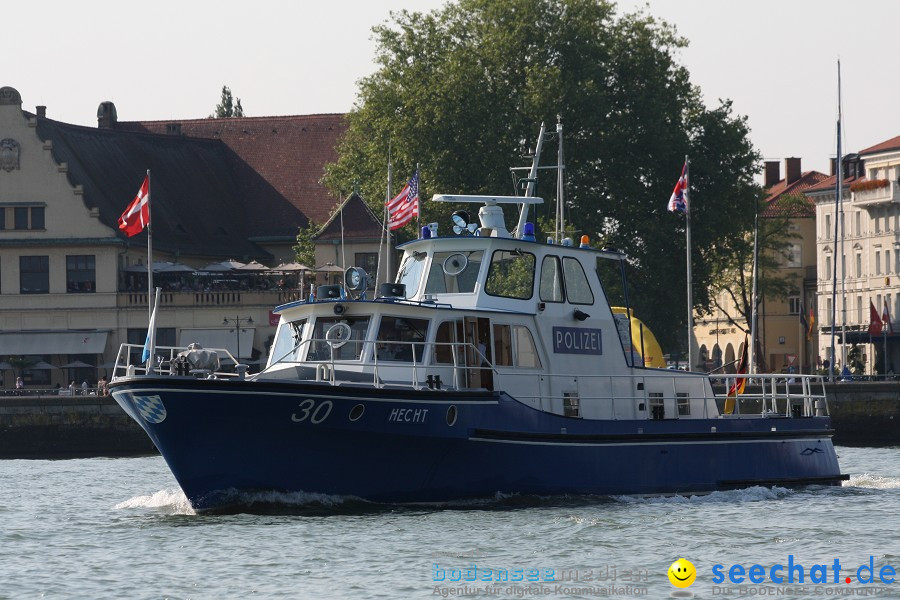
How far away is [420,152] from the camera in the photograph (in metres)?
75.4

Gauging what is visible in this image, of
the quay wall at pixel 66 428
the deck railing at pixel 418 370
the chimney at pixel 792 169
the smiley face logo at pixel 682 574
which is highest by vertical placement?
the chimney at pixel 792 169

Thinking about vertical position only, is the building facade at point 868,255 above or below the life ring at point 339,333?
above

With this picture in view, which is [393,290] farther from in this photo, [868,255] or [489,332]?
[868,255]

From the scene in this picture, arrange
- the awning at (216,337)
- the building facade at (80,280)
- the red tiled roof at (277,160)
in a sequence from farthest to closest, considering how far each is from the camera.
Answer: the red tiled roof at (277,160)
the building facade at (80,280)
the awning at (216,337)

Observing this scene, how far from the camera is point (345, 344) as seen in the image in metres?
28.3

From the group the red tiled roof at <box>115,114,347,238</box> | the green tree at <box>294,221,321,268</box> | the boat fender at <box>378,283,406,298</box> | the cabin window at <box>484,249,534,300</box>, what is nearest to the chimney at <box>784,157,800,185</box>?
the red tiled roof at <box>115,114,347,238</box>

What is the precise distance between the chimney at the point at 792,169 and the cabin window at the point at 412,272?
92.5 metres

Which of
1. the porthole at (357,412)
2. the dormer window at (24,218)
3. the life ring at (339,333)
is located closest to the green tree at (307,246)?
the dormer window at (24,218)

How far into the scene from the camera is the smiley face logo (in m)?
21.5

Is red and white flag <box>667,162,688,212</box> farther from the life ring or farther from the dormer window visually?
the life ring

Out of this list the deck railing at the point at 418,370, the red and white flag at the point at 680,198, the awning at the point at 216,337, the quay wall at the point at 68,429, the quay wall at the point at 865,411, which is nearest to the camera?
the deck railing at the point at 418,370

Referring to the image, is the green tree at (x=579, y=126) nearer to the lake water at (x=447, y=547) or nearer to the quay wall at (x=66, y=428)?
the quay wall at (x=66, y=428)

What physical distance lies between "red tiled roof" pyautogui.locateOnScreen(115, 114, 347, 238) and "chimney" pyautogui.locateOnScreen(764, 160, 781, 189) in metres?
41.7

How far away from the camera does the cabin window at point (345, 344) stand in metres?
28.2
